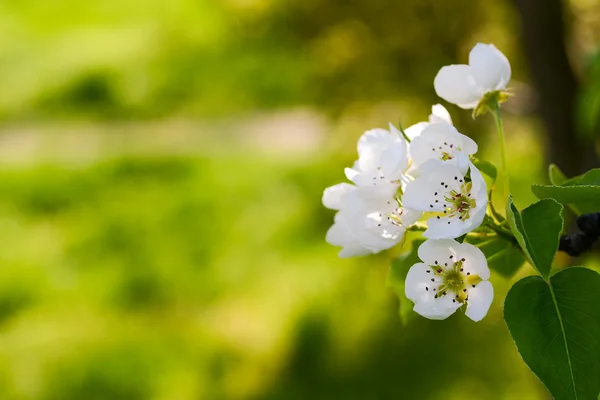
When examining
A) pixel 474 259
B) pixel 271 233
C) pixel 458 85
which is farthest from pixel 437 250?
pixel 271 233

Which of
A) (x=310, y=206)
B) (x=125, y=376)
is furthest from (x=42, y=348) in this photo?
(x=310, y=206)

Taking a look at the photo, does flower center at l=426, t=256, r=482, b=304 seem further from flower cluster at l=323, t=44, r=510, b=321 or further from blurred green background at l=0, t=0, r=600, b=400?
blurred green background at l=0, t=0, r=600, b=400

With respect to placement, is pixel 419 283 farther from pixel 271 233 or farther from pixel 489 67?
pixel 271 233

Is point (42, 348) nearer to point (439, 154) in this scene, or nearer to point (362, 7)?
point (362, 7)

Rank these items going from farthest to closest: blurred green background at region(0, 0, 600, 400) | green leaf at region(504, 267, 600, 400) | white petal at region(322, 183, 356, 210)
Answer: blurred green background at region(0, 0, 600, 400) → white petal at region(322, 183, 356, 210) → green leaf at region(504, 267, 600, 400)

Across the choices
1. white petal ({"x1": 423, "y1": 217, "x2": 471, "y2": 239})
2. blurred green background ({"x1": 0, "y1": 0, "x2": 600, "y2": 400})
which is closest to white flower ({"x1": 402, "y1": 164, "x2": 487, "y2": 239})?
white petal ({"x1": 423, "y1": 217, "x2": 471, "y2": 239})

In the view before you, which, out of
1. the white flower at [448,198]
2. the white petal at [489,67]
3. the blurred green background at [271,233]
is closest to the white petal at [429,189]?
the white flower at [448,198]
